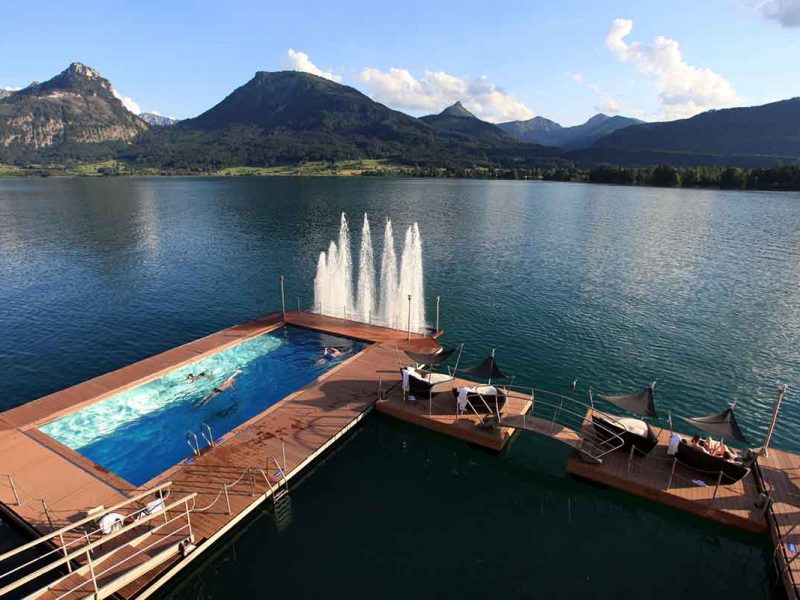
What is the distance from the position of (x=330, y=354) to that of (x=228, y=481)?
14657 millimetres

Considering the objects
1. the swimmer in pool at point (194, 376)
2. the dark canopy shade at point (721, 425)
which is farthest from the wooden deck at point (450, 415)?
the swimmer in pool at point (194, 376)

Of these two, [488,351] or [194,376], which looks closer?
[194,376]

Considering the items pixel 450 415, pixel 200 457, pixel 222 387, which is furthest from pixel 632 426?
pixel 222 387

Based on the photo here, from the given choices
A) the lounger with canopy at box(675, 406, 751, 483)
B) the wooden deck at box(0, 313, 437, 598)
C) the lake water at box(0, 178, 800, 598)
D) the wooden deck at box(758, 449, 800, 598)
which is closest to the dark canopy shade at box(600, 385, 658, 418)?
the lounger with canopy at box(675, 406, 751, 483)

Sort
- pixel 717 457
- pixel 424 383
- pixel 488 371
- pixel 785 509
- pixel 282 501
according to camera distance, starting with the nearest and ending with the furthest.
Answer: pixel 785 509
pixel 717 457
pixel 282 501
pixel 424 383
pixel 488 371

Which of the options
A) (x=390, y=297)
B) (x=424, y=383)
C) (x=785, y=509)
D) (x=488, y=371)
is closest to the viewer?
(x=785, y=509)

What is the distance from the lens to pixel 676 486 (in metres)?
19.7

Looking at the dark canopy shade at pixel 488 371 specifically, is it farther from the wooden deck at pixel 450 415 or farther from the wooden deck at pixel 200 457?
the wooden deck at pixel 200 457

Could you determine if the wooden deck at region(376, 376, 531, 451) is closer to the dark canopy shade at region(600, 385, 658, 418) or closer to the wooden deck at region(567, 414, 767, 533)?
the wooden deck at region(567, 414, 767, 533)

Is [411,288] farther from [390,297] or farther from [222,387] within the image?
[222,387]

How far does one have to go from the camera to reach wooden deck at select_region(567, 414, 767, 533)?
18500 mm

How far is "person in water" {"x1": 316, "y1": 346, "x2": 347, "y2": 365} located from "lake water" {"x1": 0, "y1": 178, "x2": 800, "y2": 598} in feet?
26.1

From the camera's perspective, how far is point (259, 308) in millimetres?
45781

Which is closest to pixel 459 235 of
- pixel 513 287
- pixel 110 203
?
pixel 513 287
